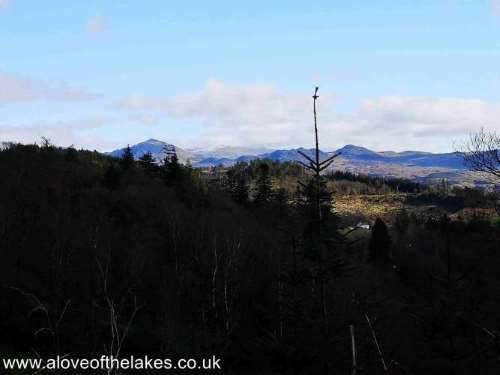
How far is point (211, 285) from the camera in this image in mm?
39688

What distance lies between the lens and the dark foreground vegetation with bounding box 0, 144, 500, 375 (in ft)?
48.1

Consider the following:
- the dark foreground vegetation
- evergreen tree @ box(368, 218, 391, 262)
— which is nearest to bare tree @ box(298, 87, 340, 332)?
the dark foreground vegetation

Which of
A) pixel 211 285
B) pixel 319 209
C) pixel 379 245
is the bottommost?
pixel 379 245

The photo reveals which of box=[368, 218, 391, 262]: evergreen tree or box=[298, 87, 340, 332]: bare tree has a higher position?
box=[298, 87, 340, 332]: bare tree

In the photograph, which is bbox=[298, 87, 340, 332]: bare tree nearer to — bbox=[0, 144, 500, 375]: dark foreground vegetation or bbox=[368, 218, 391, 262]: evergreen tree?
bbox=[0, 144, 500, 375]: dark foreground vegetation

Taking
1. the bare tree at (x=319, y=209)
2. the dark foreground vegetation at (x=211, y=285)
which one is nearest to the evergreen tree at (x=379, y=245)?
the dark foreground vegetation at (x=211, y=285)

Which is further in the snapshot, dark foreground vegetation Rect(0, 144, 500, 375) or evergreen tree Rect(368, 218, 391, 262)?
evergreen tree Rect(368, 218, 391, 262)

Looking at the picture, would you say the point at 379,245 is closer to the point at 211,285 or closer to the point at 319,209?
the point at 211,285

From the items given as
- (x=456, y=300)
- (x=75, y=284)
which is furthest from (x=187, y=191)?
(x=456, y=300)

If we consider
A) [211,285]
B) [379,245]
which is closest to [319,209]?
[211,285]

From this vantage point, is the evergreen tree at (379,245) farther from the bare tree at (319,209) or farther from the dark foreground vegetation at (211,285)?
the bare tree at (319,209)

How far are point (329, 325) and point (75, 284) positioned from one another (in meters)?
27.4

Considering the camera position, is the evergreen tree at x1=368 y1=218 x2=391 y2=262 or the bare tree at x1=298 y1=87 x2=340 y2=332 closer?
the bare tree at x1=298 y1=87 x2=340 y2=332

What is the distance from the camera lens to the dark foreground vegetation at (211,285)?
14.7 m
